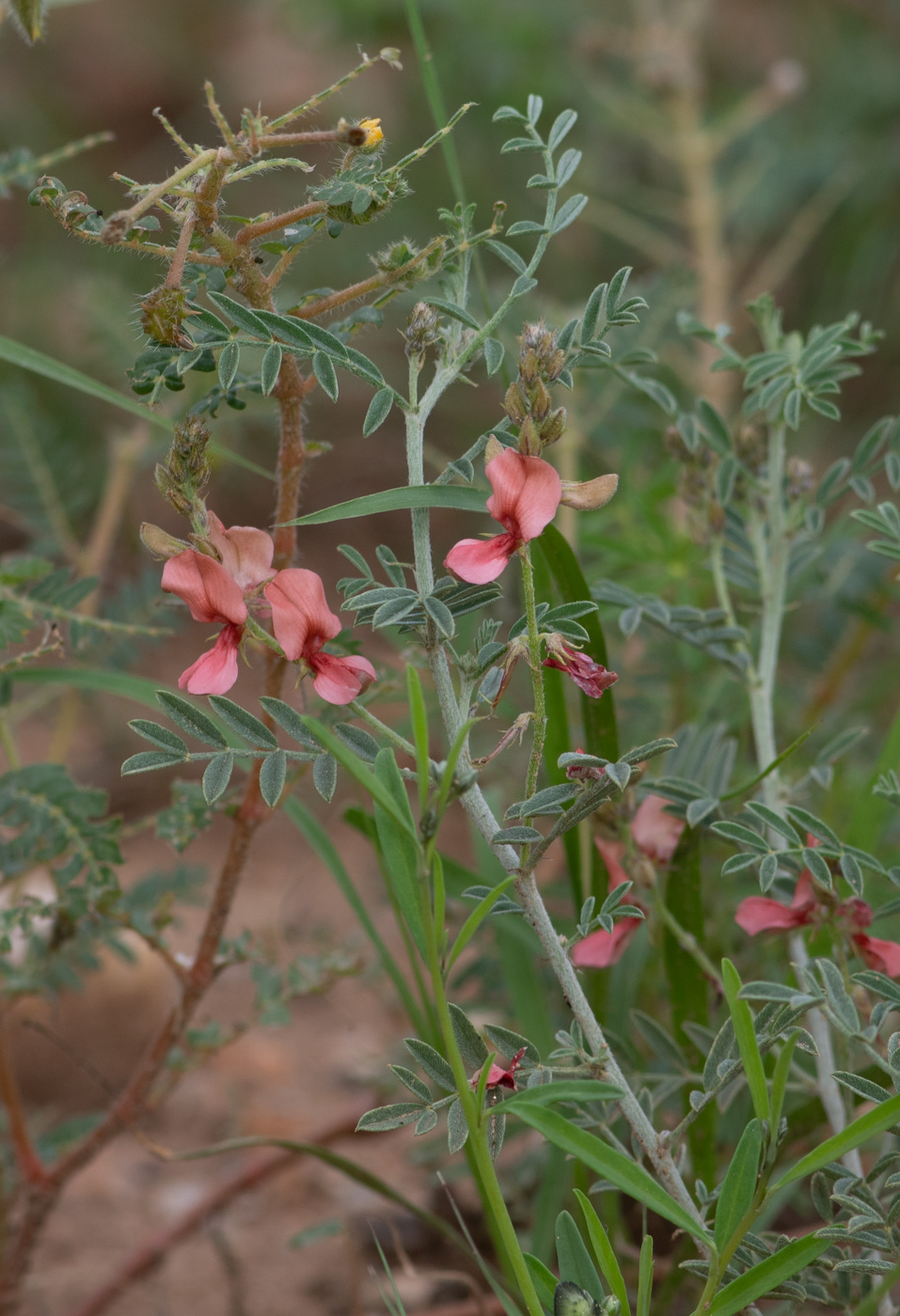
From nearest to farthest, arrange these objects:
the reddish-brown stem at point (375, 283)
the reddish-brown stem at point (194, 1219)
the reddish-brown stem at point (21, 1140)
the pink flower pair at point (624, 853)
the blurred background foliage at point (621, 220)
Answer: the reddish-brown stem at point (375, 283), the pink flower pair at point (624, 853), the reddish-brown stem at point (21, 1140), the reddish-brown stem at point (194, 1219), the blurred background foliage at point (621, 220)

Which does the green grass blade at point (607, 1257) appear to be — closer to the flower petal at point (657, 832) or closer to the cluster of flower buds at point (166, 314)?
the flower petal at point (657, 832)

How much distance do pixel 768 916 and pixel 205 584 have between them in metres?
0.41

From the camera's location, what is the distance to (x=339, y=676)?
637mm

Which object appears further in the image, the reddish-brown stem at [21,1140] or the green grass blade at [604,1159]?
the reddish-brown stem at [21,1140]

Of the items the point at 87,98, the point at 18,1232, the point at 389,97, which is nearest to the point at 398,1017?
the point at 18,1232

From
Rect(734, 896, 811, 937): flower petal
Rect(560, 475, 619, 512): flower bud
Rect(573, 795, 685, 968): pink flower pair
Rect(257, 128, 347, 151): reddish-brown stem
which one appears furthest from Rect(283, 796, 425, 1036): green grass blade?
Rect(257, 128, 347, 151): reddish-brown stem

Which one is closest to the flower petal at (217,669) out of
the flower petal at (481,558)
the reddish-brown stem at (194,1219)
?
the flower petal at (481,558)

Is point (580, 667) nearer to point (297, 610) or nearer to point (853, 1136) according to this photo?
point (297, 610)

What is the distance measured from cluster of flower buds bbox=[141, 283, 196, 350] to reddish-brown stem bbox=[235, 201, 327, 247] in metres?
0.06

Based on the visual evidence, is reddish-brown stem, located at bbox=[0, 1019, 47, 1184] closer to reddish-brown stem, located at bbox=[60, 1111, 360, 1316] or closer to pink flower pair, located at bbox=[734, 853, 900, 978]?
reddish-brown stem, located at bbox=[60, 1111, 360, 1316]

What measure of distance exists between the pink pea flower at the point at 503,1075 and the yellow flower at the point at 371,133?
475 millimetres

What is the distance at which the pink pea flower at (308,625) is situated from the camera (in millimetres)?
623

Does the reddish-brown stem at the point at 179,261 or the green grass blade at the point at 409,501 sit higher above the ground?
the reddish-brown stem at the point at 179,261

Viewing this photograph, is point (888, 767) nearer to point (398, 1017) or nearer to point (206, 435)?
point (206, 435)
